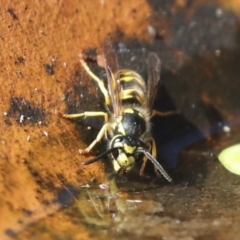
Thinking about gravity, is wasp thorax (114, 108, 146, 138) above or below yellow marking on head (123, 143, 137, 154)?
above

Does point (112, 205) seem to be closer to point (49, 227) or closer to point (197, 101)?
point (49, 227)

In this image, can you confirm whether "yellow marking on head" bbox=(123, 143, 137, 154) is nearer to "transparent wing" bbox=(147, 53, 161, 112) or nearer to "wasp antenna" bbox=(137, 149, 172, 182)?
"wasp antenna" bbox=(137, 149, 172, 182)

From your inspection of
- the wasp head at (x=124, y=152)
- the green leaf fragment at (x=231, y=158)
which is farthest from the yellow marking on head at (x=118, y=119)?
the green leaf fragment at (x=231, y=158)

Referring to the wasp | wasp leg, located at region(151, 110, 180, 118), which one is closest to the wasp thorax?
the wasp

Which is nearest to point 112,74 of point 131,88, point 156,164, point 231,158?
point 131,88

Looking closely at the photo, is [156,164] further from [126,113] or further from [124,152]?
[126,113]

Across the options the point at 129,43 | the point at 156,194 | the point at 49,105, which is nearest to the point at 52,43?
the point at 49,105

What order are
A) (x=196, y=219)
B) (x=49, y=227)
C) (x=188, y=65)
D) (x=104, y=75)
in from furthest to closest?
(x=188, y=65) < (x=104, y=75) < (x=196, y=219) < (x=49, y=227)
